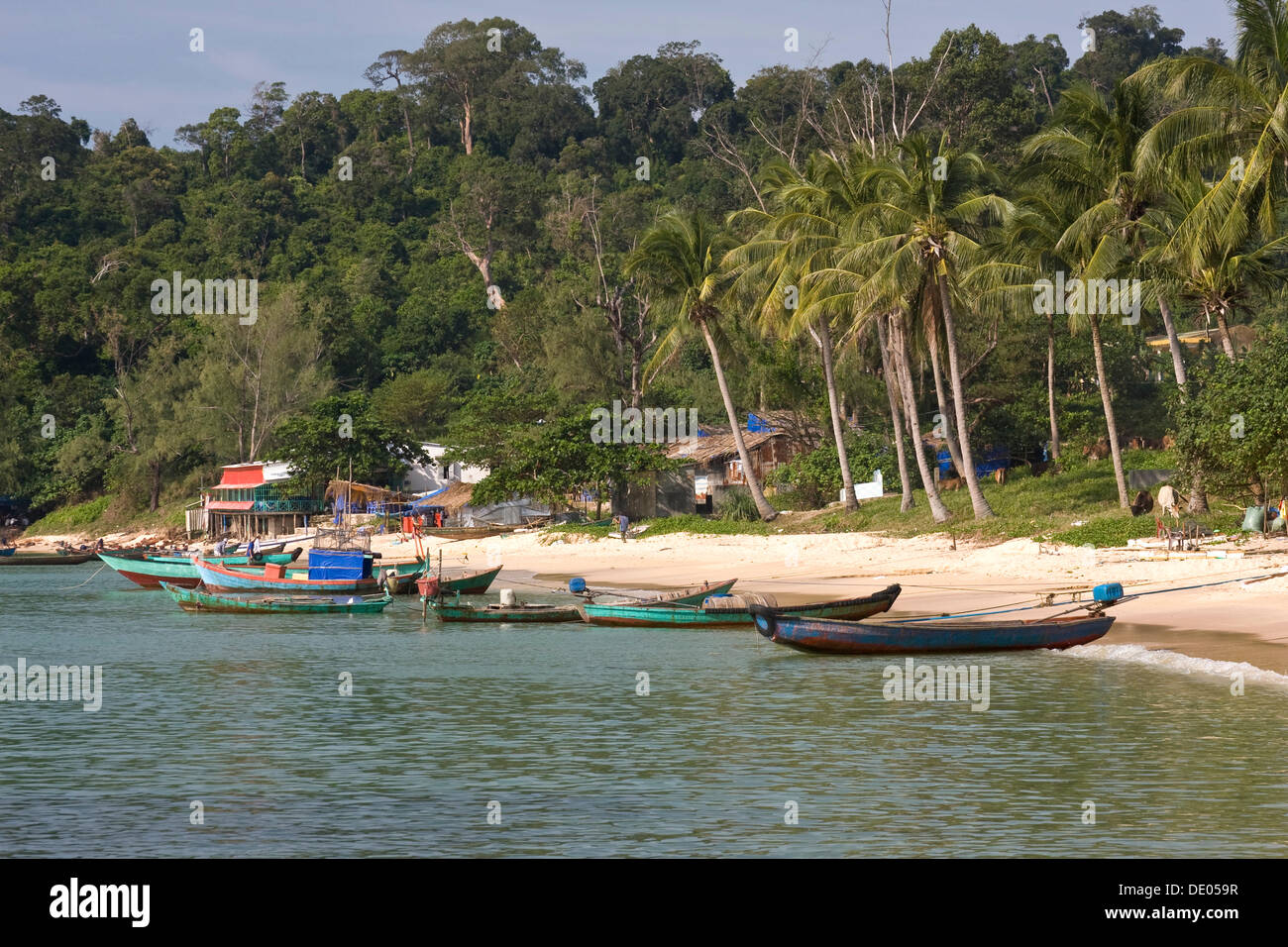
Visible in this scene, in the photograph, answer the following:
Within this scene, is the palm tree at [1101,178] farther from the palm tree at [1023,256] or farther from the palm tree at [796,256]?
the palm tree at [796,256]

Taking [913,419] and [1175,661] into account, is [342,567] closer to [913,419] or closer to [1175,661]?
[913,419]

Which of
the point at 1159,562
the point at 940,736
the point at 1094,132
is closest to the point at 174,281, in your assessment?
the point at 1094,132

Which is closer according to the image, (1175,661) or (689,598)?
(1175,661)

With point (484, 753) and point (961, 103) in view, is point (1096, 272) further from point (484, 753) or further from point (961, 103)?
point (961, 103)

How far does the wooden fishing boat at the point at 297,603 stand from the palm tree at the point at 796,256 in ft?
57.0

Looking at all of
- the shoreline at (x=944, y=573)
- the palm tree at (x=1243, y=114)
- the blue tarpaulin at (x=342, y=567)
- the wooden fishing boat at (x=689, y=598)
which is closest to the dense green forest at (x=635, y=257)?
the palm tree at (x=1243, y=114)

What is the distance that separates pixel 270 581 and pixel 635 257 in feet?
67.9

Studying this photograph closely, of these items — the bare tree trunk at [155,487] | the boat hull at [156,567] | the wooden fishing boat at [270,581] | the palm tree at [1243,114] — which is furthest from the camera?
the bare tree trunk at [155,487]

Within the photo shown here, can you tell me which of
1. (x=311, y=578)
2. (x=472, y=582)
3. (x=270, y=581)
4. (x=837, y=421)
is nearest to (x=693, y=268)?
(x=837, y=421)

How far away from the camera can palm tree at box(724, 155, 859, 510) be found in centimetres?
4647

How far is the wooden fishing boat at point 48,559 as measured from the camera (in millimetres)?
70000

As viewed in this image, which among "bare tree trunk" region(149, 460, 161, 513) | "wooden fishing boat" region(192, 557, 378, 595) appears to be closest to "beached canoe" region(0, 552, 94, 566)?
"bare tree trunk" region(149, 460, 161, 513)

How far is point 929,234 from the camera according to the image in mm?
40875

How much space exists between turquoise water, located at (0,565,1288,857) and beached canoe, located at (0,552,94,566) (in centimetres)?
4730
